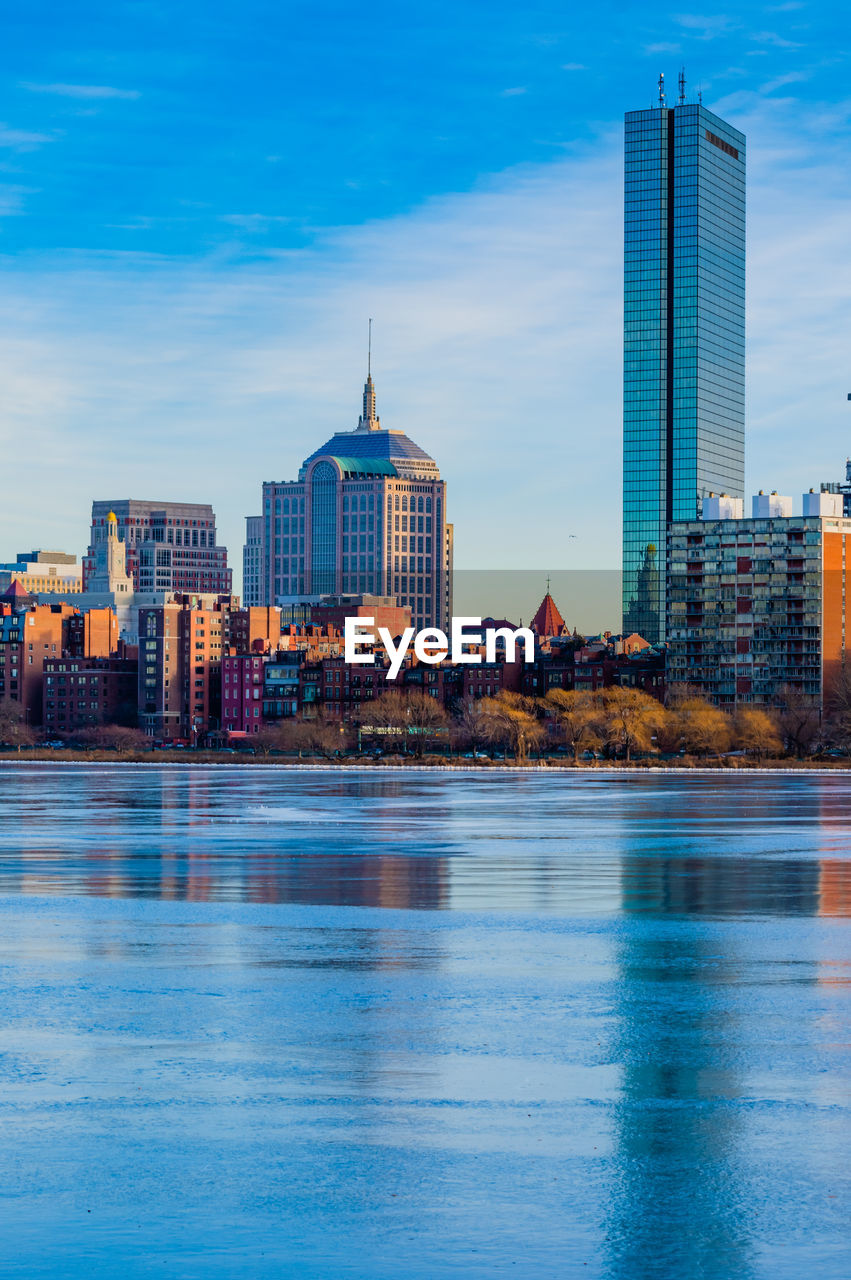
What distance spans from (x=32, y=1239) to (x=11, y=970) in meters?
15.9

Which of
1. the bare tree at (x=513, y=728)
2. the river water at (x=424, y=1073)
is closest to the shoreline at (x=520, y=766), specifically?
the bare tree at (x=513, y=728)

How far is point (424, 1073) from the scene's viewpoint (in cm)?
2334

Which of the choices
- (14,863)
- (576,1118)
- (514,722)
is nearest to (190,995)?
(576,1118)

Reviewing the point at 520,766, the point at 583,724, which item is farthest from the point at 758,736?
the point at 520,766

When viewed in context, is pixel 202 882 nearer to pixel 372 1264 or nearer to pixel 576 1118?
pixel 576 1118

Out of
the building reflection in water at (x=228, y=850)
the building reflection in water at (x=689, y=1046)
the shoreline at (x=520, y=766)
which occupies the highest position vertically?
the building reflection in water at (x=689, y=1046)

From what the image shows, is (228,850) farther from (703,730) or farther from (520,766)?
(703,730)

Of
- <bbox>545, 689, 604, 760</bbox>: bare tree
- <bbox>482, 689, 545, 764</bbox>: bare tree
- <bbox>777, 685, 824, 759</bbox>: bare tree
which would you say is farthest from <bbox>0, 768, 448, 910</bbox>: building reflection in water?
<bbox>777, 685, 824, 759</bbox>: bare tree

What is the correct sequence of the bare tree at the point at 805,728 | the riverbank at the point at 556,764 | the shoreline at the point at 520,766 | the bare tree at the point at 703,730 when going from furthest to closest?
→ the bare tree at the point at 805,728 < the bare tree at the point at 703,730 < the riverbank at the point at 556,764 < the shoreline at the point at 520,766

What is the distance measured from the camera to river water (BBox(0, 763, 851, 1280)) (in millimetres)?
16828

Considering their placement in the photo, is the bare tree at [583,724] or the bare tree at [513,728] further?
the bare tree at [513,728]

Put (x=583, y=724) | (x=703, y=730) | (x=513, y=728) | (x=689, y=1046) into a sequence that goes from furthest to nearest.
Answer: (x=513, y=728), (x=583, y=724), (x=703, y=730), (x=689, y=1046)

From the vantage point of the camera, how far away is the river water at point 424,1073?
16.8 metres

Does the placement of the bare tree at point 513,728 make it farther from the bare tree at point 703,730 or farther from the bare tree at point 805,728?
the bare tree at point 805,728
